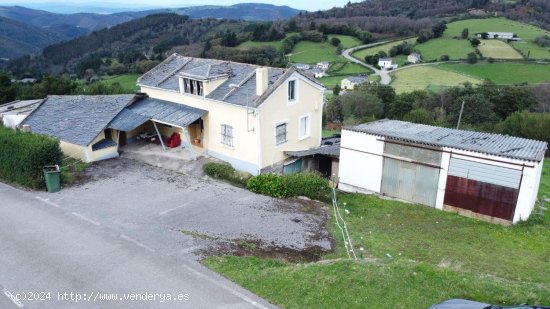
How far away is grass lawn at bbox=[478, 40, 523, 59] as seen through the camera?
9862 cm

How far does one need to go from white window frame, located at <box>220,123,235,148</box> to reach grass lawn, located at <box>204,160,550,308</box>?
834cm

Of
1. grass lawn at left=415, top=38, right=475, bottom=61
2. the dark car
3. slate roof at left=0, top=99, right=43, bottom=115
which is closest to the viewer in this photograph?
the dark car

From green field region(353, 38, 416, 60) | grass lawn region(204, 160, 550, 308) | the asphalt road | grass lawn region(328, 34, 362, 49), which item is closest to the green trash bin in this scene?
the asphalt road

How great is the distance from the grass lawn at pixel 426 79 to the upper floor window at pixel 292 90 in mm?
59349

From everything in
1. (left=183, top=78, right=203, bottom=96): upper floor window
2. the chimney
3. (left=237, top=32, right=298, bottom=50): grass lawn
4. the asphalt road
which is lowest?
(left=237, top=32, right=298, bottom=50): grass lawn

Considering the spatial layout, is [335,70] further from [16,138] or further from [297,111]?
[16,138]

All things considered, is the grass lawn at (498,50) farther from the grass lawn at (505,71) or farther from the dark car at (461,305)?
the dark car at (461,305)

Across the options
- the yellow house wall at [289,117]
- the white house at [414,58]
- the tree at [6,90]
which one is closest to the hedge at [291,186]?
the yellow house wall at [289,117]

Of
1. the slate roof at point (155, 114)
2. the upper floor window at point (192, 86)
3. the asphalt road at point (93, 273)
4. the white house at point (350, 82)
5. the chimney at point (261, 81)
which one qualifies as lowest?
the white house at point (350, 82)

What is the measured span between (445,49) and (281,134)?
9739cm

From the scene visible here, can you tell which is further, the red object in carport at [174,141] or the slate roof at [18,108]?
the slate roof at [18,108]

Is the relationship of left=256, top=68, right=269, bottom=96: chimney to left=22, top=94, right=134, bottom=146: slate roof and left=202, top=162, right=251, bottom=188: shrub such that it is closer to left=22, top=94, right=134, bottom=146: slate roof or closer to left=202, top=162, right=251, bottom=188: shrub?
left=202, top=162, right=251, bottom=188: shrub

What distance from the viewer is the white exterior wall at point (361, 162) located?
21.3 metres

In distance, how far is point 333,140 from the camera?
29.9 m
